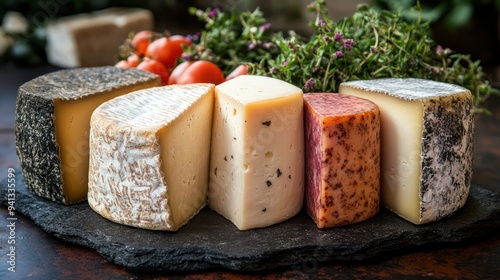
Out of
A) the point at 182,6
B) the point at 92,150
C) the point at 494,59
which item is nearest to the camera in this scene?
the point at 92,150

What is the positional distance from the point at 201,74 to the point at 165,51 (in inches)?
18.2

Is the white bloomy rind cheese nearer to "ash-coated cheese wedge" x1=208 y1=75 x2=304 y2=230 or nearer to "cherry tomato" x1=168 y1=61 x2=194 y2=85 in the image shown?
"ash-coated cheese wedge" x1=208 y1=75 x2=304 y2=230

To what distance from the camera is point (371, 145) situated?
206 centimetres

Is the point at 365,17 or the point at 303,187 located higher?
the point at 365,17

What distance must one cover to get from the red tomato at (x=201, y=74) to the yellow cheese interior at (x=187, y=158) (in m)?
0.52

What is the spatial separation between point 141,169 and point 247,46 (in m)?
1.27

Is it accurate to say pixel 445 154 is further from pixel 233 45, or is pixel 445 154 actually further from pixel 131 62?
pixel 131 62

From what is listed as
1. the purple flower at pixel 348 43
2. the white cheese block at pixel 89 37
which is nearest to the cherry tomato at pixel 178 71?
the purple flower at pixel 348 43

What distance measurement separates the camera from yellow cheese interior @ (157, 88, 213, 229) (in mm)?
1963

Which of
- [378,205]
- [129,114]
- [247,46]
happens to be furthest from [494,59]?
[129,114]

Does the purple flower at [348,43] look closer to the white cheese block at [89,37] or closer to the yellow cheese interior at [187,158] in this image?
the yellow cheese interior at [187,158]

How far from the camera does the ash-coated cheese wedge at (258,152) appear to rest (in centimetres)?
199

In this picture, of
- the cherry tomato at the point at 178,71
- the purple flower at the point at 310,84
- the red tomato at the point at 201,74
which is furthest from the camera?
the cherry tomato at the point at 178,71

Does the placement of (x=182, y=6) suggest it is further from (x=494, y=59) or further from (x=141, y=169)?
(x=141, y=169)
